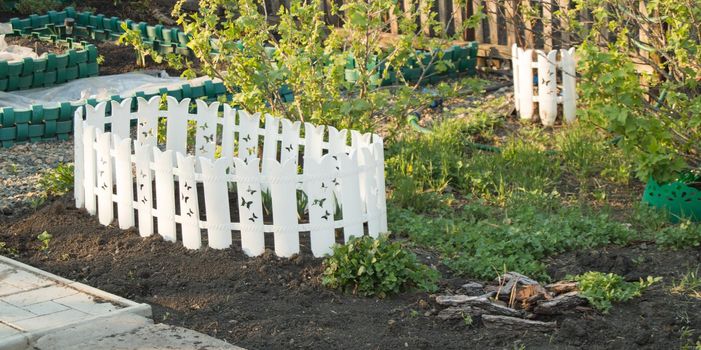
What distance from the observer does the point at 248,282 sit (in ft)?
19.7

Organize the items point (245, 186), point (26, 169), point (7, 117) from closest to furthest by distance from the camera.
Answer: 1. point (245, 186)
2. point (26, 169)
3. point (7, 117)

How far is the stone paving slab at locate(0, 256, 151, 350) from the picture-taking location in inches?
214

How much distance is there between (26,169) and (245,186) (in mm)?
3165

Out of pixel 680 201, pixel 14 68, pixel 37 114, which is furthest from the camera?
pixel 14 68

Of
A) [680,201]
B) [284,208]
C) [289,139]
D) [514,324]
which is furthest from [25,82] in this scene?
[514,324]

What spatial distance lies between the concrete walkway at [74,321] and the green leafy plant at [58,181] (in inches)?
68.3

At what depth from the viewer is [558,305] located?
555 centimetres

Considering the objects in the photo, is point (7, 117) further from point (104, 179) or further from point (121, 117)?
point (104, 179)

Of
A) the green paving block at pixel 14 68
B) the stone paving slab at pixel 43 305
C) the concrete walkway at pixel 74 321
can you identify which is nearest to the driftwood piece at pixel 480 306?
the concrete walkway at pixel 74 321

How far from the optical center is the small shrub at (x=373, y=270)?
5.86 metres

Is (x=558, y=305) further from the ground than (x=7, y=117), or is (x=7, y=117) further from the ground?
(x=7, y=117)

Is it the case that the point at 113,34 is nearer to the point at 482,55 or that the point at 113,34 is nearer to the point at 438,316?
the point at 482,55

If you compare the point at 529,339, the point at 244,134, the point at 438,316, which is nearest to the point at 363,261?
the point at 438,316

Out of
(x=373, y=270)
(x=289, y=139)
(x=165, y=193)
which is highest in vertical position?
(x=289, y=139)
